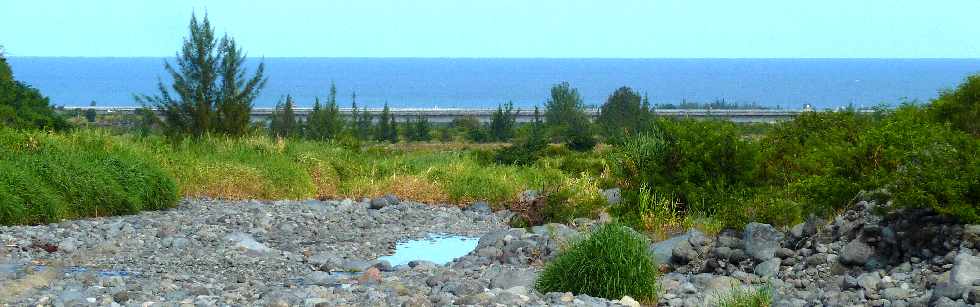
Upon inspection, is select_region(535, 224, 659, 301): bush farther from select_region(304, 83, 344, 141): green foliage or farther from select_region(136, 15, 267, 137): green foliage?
select_region(304, 83, 344, 141): green foliage

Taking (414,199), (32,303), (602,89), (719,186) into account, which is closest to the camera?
(32,303)

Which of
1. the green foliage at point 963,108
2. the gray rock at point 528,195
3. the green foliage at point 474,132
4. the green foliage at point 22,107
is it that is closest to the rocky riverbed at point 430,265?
the gray rock at point 528,195

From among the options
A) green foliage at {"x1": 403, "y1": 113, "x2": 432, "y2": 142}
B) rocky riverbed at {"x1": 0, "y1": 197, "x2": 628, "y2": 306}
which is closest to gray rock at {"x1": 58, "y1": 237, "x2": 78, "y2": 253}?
rocky riverbed at {"x1": 0, "y1": 197, "x2": 628, "y2": 306}

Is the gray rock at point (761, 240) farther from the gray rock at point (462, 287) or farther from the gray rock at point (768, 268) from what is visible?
the gray rock at point (462, 287)

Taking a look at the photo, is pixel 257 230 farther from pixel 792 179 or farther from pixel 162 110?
pixel 162 110

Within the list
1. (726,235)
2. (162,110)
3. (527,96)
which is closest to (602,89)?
(527,96)

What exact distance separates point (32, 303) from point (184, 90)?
16143 mm

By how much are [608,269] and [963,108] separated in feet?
19.1

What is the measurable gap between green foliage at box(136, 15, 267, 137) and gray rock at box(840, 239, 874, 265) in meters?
15.4

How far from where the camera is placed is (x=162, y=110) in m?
22.8

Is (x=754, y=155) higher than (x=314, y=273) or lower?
higher

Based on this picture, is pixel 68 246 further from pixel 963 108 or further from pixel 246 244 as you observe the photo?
pixel 963 108

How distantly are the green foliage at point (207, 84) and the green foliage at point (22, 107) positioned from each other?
2275 millimetres

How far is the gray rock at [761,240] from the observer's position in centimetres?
855
